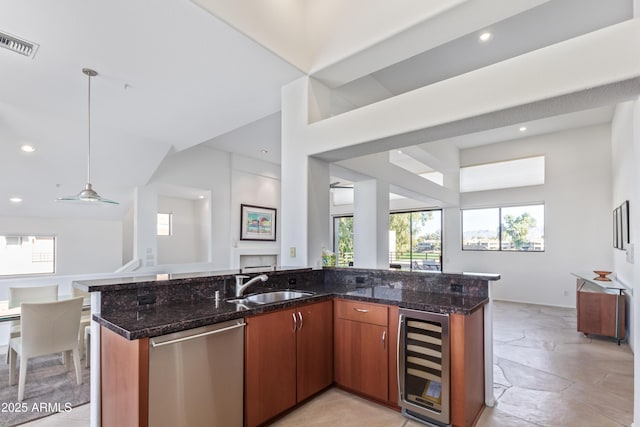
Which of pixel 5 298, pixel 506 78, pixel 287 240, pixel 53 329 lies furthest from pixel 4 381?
pixel 506 78

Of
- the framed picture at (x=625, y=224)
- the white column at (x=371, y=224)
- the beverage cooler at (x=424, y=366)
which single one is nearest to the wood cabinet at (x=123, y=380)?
the beverage cooler at (x=424, y=366)

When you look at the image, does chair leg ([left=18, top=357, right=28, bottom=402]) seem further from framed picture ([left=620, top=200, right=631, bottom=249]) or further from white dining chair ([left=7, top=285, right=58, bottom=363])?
framed picture ([left=620, top=200, right=631, bottom=249])

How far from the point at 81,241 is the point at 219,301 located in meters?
5.57

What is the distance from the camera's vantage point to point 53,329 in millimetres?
3008

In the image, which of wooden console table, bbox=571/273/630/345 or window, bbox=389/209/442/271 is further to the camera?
window, bbox=389/209/442/271

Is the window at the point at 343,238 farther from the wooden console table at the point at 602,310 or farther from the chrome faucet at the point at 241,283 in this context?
the chrome faucet at the point at 241,283

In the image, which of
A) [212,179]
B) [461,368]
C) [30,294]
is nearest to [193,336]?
[461,368]

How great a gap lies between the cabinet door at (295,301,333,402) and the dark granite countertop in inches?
3.9

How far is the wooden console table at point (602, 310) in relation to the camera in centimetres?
439

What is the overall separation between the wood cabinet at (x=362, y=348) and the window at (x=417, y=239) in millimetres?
5928

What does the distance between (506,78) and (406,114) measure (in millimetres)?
737

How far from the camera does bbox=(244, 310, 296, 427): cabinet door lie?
2.15 m

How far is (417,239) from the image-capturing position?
903cm

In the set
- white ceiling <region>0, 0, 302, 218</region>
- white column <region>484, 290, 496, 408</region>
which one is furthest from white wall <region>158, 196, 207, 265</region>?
white column <region>484, 290, 496, 408</region>
